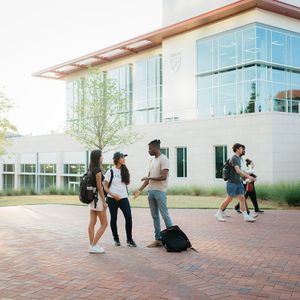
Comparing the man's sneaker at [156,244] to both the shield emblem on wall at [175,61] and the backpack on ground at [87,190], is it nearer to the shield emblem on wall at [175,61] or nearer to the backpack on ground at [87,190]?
the backpack on ground at [87,190]

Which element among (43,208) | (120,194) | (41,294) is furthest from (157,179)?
(43,208)

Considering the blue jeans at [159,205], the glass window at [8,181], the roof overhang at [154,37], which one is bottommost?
the glass window at [8,181]

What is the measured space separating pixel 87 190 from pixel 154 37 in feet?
99.0

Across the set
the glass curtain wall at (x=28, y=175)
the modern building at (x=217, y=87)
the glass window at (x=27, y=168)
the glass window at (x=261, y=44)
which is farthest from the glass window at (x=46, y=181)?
the glass window at (x=261, y=44)

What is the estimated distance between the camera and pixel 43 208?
17.4m

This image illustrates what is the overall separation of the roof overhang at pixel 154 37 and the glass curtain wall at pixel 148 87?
1388mm

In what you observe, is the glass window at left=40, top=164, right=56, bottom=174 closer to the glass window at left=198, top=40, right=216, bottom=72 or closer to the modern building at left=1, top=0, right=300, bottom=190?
the modern building at left=1, top=0, right=300, bottom=190

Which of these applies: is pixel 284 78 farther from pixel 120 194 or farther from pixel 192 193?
pixel 120 194

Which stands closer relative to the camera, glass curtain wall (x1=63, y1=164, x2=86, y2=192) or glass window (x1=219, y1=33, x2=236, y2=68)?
glass window (x1=219, y1=33, x2=236, y2=68)

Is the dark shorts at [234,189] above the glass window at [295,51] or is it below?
below

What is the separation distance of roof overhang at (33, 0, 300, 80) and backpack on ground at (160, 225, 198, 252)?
2400 centimetres

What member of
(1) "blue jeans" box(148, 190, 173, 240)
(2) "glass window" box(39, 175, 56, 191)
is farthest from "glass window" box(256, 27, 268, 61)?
(1) "blue jeans" box(148, 190, 173, 240)

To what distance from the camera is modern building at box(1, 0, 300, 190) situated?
2695 centimetres

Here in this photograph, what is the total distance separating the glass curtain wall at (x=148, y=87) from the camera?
3916cm
